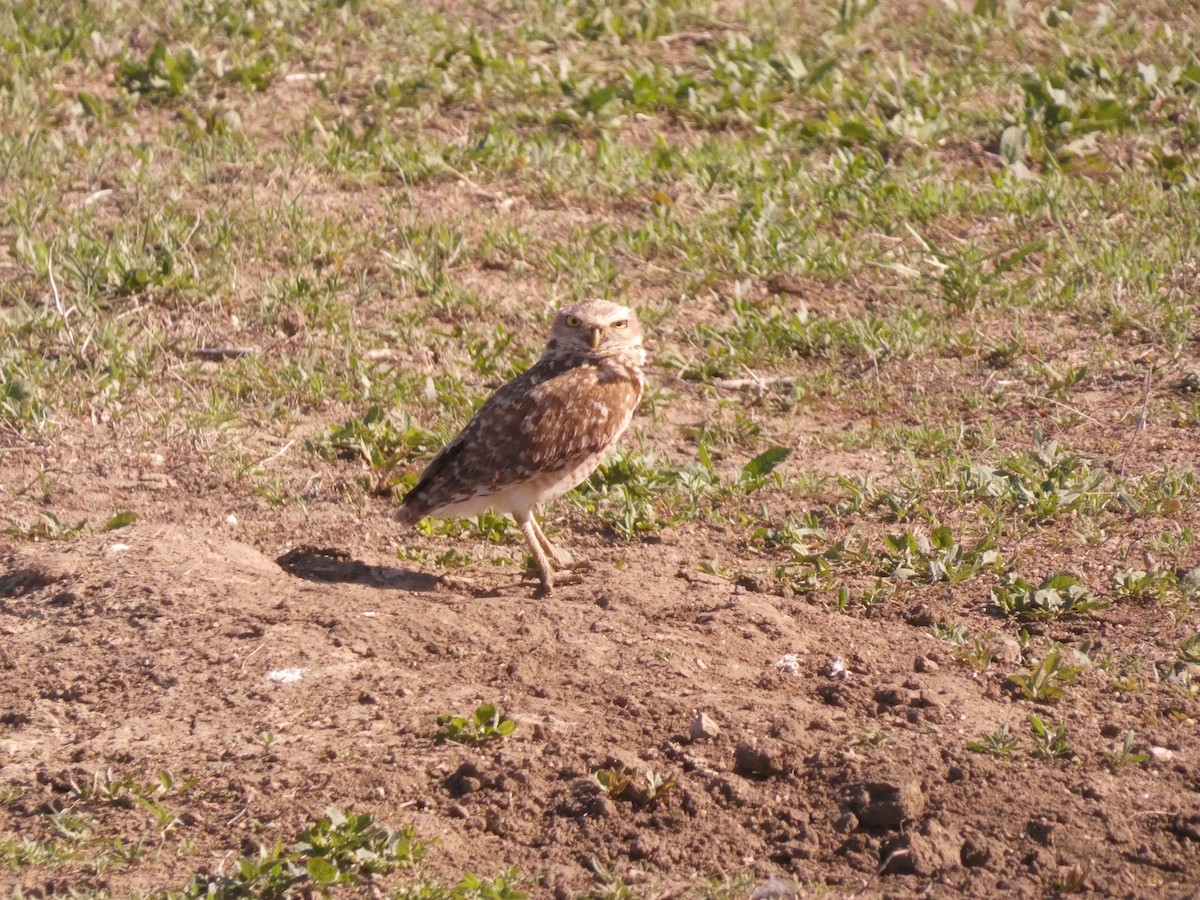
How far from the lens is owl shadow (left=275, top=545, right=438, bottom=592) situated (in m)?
6.35

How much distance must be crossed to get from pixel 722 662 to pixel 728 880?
1.17 m

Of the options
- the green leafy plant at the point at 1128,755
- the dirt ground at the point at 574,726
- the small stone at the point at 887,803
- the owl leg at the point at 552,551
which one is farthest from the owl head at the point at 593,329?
the green leafy plant at the point at 1128,755

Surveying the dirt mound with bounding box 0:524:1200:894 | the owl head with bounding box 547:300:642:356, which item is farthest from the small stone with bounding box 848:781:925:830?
the owl head with bounding box 547:300:642:356

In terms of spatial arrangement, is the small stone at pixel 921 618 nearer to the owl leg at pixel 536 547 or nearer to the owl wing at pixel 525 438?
the owl leg at pixel 536 547

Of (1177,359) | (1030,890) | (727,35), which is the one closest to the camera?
(1030,890)

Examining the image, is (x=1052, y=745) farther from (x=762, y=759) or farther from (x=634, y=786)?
(x=634, y=786)

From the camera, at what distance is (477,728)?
5020mm

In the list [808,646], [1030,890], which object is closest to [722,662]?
[808,646]

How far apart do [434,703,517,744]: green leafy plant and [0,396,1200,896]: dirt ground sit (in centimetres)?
5

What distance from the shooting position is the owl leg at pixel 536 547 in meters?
6.34

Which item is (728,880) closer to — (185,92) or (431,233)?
(431,233)

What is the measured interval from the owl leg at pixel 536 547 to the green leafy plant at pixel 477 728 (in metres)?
1.22

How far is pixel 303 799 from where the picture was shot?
15.5 feet

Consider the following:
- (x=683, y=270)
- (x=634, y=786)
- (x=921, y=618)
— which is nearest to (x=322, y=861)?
(x=634, y=786)
